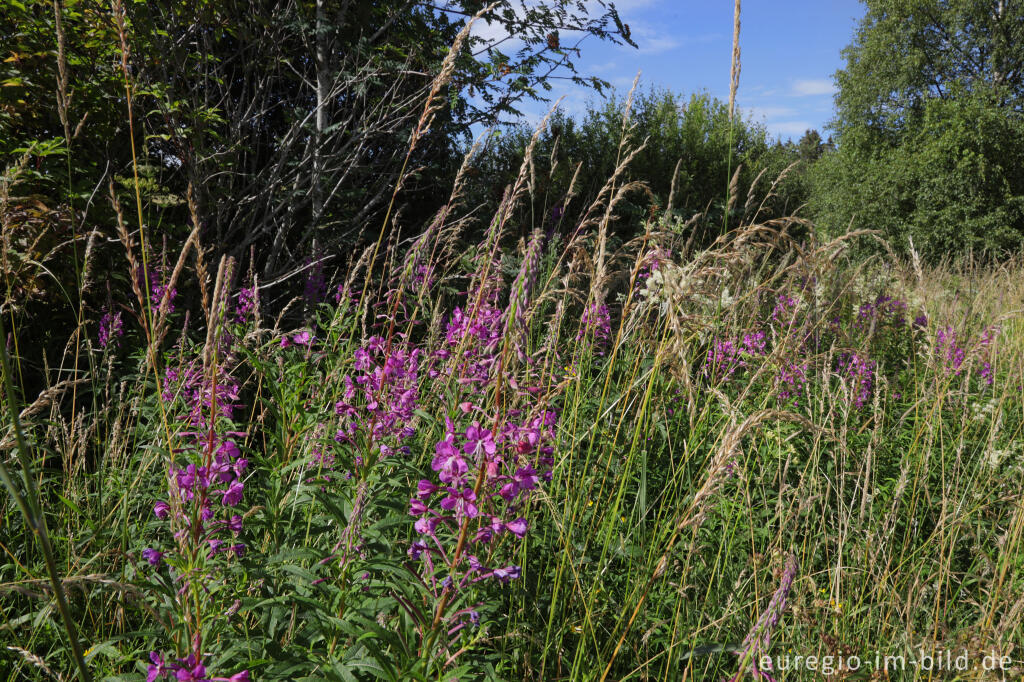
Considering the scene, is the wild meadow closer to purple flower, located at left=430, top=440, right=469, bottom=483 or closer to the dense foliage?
purple flower, located at left=430, top=440, right=469, bottom=483

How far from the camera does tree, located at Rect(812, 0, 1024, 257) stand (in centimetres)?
1811

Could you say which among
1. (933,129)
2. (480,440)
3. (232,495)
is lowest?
(232,495)

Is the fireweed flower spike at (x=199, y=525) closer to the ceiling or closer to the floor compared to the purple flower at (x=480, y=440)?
closer to the floor

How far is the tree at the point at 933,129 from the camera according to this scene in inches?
713

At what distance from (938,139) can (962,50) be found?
15.6 feet

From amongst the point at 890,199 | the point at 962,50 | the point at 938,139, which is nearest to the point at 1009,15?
the point at 962,50

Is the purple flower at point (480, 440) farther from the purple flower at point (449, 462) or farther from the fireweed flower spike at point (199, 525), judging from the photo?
the fireweed flower spike at point (199, 525)

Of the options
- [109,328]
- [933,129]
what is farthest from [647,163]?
[933,129]

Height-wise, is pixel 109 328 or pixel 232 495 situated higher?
pixel 109 328

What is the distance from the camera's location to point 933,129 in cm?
1902

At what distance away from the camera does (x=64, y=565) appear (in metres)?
1.85

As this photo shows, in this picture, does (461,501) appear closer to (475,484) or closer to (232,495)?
(475,484)

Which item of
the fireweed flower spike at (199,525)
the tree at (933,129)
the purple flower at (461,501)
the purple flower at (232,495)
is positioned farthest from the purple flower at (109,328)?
the tree at (933,129)

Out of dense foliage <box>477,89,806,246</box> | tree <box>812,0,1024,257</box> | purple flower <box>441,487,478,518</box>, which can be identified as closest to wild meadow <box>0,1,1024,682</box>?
purple flower <box>441,487,478,518</box>
